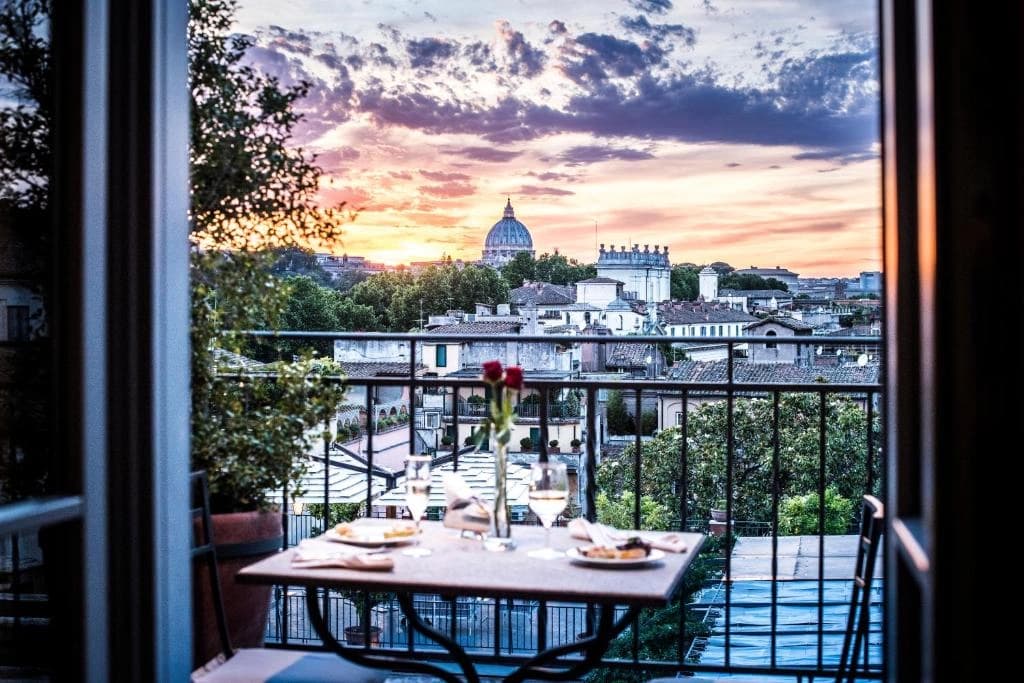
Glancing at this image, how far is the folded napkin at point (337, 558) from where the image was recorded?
219 cm

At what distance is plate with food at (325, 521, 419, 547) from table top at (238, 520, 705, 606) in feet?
0.14

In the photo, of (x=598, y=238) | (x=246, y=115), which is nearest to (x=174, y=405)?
(x=246, y=115)

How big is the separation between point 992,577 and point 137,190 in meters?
1.78

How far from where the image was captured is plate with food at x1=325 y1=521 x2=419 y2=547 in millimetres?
2410

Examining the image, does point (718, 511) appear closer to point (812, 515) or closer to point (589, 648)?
point (812, 515)

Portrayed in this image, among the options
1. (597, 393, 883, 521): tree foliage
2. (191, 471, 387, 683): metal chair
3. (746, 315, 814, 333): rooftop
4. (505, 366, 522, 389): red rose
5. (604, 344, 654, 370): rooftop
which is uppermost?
(746, 315, 814, 333): rooftop

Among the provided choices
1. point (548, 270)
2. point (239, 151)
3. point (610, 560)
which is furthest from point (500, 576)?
point (548, 270)

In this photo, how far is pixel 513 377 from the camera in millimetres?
2402

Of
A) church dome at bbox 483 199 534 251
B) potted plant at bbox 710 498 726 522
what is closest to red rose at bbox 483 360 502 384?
church dome at bbox 483 199 534 251

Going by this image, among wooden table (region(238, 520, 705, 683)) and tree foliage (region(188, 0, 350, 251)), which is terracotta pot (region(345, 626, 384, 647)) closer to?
wooden table (region(238, 520, 705, 683))

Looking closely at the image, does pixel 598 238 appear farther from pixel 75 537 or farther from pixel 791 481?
pixel 75 537

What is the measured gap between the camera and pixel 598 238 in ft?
47.6

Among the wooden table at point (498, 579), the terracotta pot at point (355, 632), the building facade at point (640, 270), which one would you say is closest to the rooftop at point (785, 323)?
the building facade at point (640, 270)

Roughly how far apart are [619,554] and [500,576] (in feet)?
0.91
